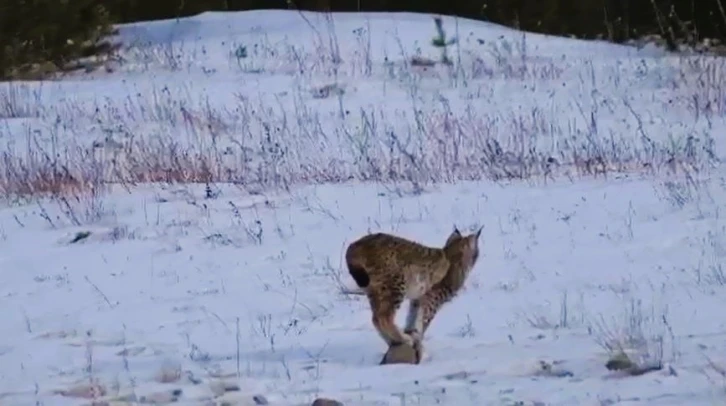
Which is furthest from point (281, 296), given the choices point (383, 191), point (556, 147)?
point (556, 147)

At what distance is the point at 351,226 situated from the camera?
32.1ft

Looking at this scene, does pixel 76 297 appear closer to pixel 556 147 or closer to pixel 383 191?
pixel 383 191

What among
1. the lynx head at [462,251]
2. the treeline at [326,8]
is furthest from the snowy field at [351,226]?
the treeline at [326,8]

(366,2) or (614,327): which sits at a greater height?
(366,2)

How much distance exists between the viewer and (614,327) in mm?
7039

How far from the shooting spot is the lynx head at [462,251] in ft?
24.0

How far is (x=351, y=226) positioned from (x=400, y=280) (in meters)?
3.04

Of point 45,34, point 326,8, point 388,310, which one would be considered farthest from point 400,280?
point 326,8

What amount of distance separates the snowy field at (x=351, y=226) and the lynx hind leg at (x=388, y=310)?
0.54 feet

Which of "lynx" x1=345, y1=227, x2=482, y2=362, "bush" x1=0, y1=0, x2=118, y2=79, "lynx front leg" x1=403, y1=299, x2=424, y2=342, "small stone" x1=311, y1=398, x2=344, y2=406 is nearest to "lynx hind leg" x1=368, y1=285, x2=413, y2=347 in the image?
"lynx" x1=345, y1=227, x2=482, y2=362

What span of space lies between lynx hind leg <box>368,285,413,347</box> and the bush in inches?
592

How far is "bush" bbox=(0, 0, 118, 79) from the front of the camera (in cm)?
2119

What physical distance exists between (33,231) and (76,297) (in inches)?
72.9

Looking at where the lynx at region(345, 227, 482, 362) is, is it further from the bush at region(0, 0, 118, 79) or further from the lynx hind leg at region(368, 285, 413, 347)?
the bush at region(0, 0, 118, 79)
